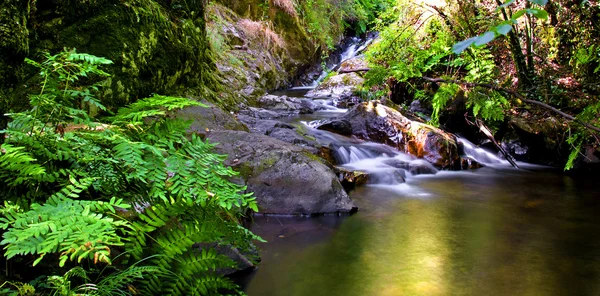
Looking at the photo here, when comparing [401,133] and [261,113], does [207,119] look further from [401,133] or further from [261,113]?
[261,113]

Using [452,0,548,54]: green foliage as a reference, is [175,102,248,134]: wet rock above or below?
below

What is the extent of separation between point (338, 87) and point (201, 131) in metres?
11.4

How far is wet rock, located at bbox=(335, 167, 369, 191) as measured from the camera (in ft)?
21.7

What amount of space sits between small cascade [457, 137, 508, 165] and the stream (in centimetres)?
172

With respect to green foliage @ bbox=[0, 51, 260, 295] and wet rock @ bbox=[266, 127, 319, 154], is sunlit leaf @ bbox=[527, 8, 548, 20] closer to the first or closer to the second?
green foliage @ bbox=[0, 51, 260, 295]

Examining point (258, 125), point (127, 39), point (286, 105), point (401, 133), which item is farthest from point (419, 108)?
point (127, 39)


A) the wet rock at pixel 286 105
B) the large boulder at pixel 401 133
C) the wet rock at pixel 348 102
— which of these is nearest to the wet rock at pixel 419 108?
the large boulder at pixel 401 133

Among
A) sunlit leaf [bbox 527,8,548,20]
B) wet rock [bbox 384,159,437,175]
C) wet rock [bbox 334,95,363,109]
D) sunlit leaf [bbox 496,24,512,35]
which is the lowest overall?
wet rock [bbox 384,159,437,175]

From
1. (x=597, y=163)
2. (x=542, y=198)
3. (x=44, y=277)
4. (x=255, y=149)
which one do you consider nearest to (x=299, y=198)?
(x=255, y=149)

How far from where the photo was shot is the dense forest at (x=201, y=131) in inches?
74.8

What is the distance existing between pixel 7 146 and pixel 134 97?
3150mm

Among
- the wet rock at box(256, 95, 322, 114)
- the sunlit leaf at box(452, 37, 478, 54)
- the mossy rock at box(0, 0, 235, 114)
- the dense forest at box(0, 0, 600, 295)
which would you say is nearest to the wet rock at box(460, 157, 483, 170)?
the dense forest at box(0, 0, 600, 295)

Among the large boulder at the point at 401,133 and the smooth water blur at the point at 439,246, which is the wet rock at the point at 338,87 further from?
the smooth water blur at the point at 439,246

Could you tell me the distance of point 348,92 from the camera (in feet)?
51.1
